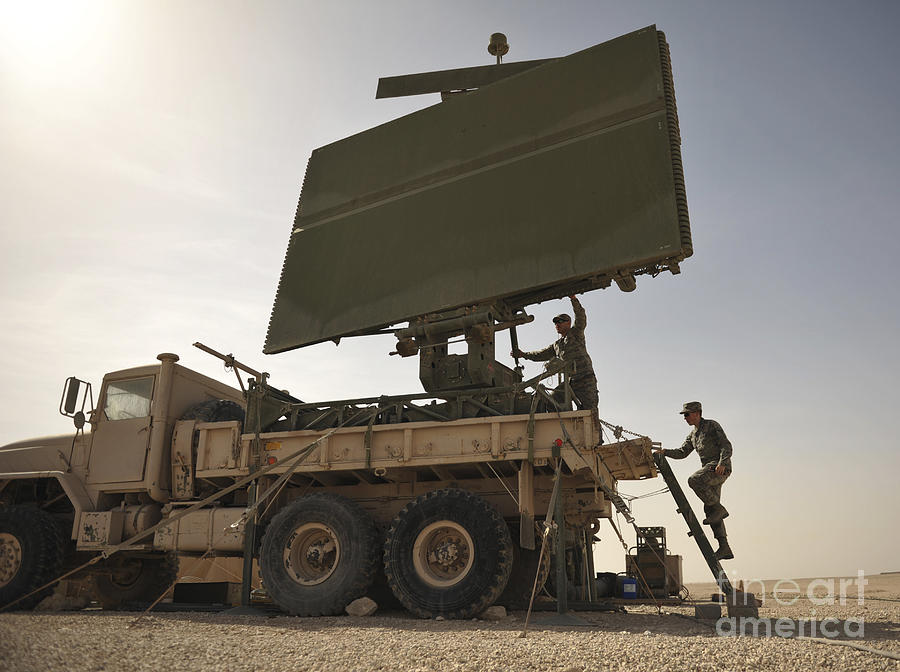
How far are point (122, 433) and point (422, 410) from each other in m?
4.02

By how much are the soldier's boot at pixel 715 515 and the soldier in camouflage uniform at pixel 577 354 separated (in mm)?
1597

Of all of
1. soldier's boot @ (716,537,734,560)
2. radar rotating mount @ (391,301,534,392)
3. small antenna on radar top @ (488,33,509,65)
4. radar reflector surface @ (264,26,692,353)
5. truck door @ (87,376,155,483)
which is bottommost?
soldier's boot @ (716,537,734,560)

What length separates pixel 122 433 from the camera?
9.39 meters

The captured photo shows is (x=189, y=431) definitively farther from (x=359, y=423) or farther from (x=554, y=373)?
(x=554, y=373)

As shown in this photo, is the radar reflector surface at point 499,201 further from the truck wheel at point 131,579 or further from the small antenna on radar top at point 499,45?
the truck wheel at point 131,579

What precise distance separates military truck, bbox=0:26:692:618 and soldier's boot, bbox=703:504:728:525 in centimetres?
78

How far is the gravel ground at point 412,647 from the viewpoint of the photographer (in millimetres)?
4227

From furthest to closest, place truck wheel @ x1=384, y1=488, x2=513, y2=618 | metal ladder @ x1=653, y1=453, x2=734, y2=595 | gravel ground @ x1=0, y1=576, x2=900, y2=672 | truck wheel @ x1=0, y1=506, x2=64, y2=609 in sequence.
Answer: truck wheel @ x1=0, y1=506, x2=64, y2=609
metal ladder @ x1=653, y1=453, x2=734, y2=595
truck wheel @ x1=384, y1=488, x2=513, y2=618
gravel ground @ x1=0, y1=576, x2=900, y2=672

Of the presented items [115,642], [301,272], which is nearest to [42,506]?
[301,272]

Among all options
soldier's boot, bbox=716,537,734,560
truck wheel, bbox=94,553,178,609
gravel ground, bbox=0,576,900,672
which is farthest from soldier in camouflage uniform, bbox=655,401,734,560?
truck wheel, bbox=94,553,178,609

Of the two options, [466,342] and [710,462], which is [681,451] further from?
[466,342]

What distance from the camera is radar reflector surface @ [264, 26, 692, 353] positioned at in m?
7.94

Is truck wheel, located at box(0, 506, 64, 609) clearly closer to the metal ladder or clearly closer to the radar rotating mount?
the radar rotating mount

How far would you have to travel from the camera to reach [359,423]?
827 cm
